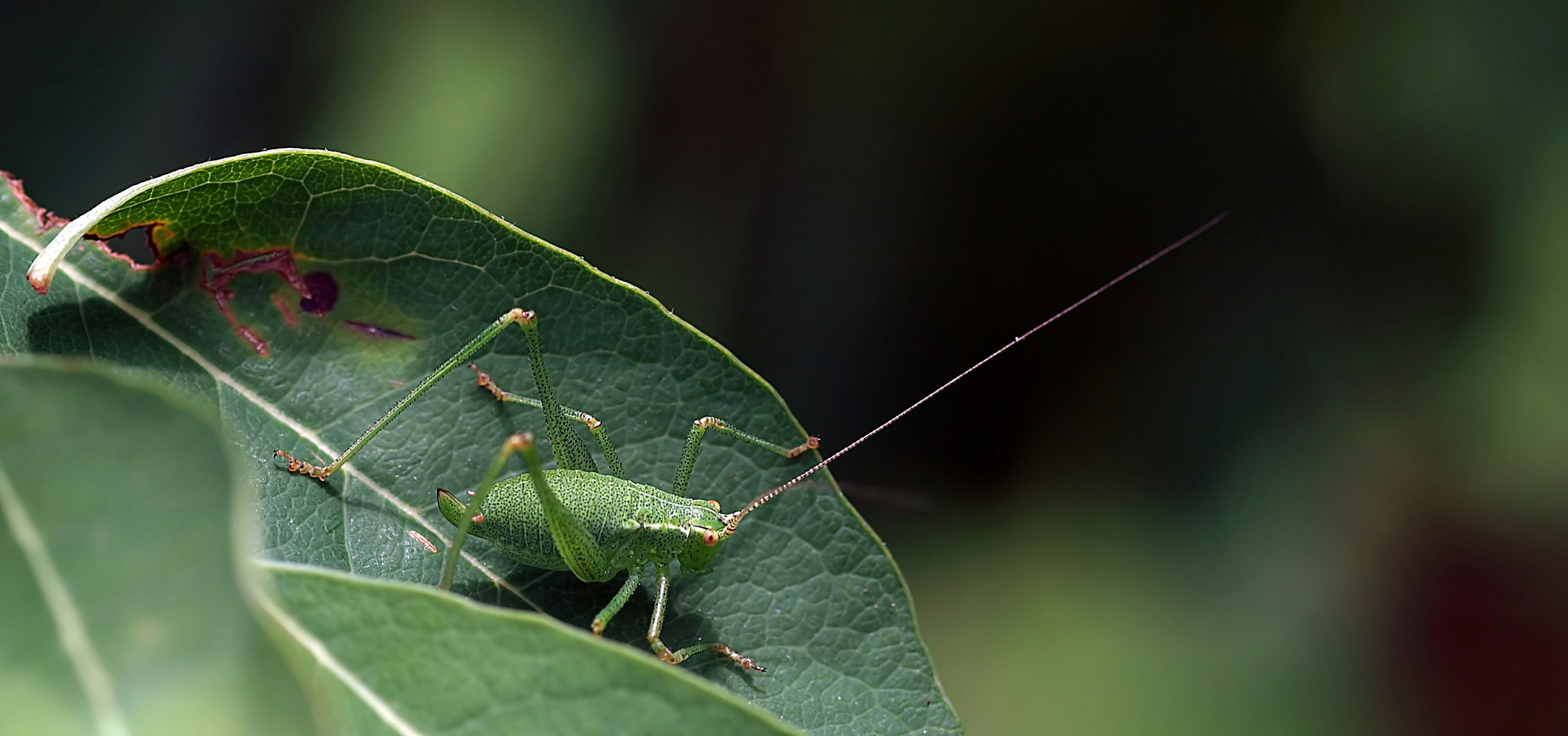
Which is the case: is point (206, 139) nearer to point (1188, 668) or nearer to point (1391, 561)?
point (1188, 668)

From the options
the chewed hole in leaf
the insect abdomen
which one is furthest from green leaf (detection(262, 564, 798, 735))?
the chewed hole in leaf

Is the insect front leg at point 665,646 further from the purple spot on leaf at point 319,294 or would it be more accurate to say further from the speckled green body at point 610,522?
the purple spot on leaf at point 319,294

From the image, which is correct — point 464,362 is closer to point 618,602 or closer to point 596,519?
point 596,519

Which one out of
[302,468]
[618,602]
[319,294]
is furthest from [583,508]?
[319,294]

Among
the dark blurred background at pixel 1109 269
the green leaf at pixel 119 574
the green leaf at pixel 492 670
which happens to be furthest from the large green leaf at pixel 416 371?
the dark blurred background at pixel 1109 269

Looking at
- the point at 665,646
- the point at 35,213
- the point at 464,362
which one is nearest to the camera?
the point at 35,213
